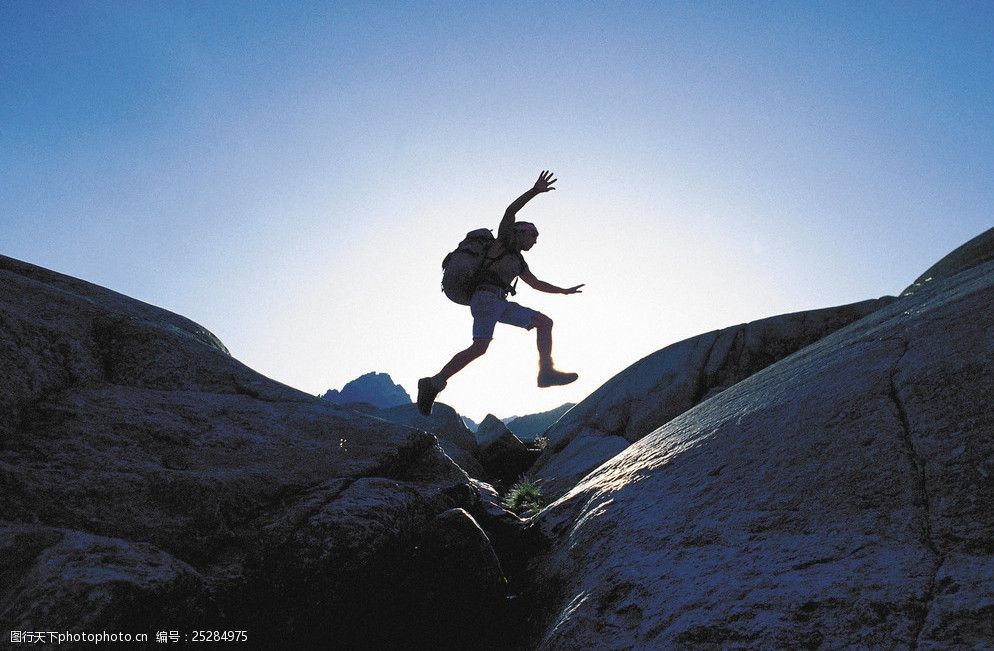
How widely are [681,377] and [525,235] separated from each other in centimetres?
772

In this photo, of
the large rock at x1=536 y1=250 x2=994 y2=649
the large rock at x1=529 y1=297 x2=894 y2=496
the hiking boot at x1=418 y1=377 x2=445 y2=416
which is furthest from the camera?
the large rock at x1=529 y1=297 x2=894 y2=496

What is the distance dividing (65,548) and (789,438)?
15.6 ft

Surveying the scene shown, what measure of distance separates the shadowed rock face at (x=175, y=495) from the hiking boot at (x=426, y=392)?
2.95 meters

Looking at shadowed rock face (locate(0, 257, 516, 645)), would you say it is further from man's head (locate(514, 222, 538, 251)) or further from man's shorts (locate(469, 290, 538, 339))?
man's head (locate(514, 222, 538, 251))

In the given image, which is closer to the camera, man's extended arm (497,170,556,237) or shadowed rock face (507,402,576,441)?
man's extended arm (497,170,556,237)

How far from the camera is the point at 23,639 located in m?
2.45

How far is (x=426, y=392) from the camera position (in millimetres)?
9281

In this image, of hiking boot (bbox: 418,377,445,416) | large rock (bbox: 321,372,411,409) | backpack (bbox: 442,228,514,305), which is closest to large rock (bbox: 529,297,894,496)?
hiking boot (bbox: 418,377,445,416)

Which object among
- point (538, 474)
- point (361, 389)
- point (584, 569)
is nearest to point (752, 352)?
point (538, 474)

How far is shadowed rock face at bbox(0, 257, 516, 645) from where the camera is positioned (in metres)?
2.92

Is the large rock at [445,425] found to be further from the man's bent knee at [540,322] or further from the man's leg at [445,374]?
the man's bent knee at [540,322]

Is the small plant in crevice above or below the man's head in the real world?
below

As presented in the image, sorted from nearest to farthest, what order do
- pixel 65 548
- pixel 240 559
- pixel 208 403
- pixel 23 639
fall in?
1. pixel 23 639
2. pixel 65 548
3. pixel 240 559
4. pixel 208 403

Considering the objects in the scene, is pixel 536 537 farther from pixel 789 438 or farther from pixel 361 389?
pixel 361 389
